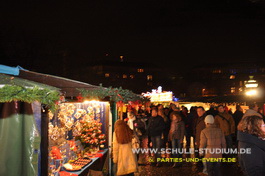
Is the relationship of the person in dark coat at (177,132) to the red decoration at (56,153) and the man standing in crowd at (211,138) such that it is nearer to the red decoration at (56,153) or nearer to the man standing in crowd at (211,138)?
Result: the man standing in crowd at (211,138)

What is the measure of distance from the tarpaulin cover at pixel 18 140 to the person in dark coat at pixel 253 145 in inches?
116

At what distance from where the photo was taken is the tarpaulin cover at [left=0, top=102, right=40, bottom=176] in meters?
3.27

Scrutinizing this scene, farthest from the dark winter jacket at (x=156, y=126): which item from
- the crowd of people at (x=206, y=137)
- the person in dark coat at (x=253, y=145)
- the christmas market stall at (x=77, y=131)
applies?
the person in dark coat at (x=253, y=145)

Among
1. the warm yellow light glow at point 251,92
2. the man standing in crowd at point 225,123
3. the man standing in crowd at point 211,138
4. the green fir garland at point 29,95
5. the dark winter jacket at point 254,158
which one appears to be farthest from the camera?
the warm yellow light glow at point 251,92

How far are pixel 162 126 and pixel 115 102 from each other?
2.21 m

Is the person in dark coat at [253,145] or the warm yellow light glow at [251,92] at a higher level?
the warm yellow light glow at [251,92]

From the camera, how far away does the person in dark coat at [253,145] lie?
3.39 m

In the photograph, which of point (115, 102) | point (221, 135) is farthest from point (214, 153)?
point (115, 102)

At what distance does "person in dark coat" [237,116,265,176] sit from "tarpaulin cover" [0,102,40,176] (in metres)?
2.95

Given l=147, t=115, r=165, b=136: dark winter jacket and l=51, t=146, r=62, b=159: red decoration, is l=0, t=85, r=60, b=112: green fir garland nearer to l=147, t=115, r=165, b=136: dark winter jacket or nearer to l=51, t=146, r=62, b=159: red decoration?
l=51, t=146, r=62, b=159: red decoration

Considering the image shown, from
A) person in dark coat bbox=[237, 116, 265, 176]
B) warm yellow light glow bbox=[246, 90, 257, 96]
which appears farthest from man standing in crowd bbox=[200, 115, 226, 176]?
warm yellow light glow bbox=[246, 90, 257, 96]

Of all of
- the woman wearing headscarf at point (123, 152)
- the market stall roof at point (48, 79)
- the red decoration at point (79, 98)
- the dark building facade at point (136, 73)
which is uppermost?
the dark building facade at point (136, 73)

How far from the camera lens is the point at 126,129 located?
265 inches

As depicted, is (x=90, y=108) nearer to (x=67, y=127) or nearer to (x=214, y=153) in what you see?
(x=67, y=127)
